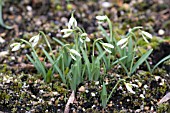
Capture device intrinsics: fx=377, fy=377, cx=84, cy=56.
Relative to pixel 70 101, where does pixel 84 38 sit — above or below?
above

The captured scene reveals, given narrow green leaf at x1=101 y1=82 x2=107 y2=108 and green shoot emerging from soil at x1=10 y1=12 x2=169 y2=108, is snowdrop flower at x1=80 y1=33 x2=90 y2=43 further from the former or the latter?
narrow green leaf at x1=101 y1=82 x2=107 y2=108

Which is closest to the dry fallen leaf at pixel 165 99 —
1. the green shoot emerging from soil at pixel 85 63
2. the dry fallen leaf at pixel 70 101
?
the green shoot emerging from soil at pixel 85 63

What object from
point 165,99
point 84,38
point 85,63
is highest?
point 84,38

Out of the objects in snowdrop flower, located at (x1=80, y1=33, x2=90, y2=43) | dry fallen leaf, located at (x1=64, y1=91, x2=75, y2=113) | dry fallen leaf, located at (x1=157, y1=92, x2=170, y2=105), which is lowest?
dry fallen leaf, located at (x1=157, y1=92, x2=170, y2=105)

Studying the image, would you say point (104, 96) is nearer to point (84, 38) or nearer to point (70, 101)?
point (70, 101)

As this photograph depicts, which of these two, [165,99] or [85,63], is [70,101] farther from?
[165,99]

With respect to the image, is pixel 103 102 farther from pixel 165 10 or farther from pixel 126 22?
pixel 165 10

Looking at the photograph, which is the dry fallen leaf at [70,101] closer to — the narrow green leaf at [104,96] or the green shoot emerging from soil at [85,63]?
the green shoot emerging from soil at [85,63]

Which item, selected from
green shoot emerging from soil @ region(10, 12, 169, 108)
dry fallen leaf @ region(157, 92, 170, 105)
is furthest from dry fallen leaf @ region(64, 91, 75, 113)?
dry fallen leaf @ region(157, 92, 170, 105)

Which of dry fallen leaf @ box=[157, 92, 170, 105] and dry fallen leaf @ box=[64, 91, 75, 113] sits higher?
dry fallen leaf @ box=[64, 91, 75, 113]

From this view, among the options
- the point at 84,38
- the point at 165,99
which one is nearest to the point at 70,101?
the point at 84,38

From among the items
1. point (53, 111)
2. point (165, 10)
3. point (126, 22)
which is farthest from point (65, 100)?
point (165, 10)

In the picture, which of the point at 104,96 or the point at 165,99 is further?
the point at 165,99
